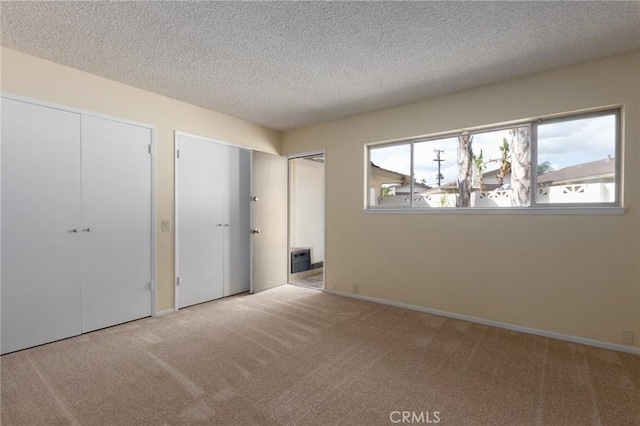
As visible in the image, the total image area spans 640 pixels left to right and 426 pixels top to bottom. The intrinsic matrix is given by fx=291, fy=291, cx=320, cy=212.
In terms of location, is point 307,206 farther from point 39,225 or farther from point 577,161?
point 577,161

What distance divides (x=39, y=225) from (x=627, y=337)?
5.11 meters

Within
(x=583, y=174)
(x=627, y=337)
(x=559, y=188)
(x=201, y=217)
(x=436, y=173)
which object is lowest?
(x=627, y=337)

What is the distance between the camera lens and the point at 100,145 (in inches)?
114

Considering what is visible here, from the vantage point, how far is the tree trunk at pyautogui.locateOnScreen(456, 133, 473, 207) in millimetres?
3318

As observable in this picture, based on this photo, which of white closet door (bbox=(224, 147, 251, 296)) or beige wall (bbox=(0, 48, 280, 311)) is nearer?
beige wall (bbox=(0, 48, 280, 311))

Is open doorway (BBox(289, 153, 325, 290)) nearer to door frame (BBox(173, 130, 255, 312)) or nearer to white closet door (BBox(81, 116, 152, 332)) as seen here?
door frame (BBox(173, 130, 255, 312))

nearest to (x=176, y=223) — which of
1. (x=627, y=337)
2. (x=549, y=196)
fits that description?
(x=549, y=196)

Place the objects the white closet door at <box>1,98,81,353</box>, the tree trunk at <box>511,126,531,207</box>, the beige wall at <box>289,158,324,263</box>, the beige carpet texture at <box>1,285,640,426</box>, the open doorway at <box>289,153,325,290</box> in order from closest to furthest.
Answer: the beige carpet texture at <box>1,285,640,426</box> < the white closet door at <box>1,98,81,353</box> < the tree trunk at <box>511,126,531,207</box> < the open doorway at <box>289,153,325,290</box> < the beige wall at <box>289,158,324,263</box>

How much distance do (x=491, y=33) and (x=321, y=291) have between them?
11.8 ft

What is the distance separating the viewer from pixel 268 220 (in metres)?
4.54

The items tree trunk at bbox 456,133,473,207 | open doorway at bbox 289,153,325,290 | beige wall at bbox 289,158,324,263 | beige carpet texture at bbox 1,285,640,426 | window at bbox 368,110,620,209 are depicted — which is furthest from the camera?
beige wall at bbox 289,158,324,263

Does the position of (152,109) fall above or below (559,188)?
above

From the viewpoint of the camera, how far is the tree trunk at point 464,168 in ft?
10.9

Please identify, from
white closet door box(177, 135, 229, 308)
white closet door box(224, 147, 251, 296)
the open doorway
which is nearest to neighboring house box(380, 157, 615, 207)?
the open doorway
